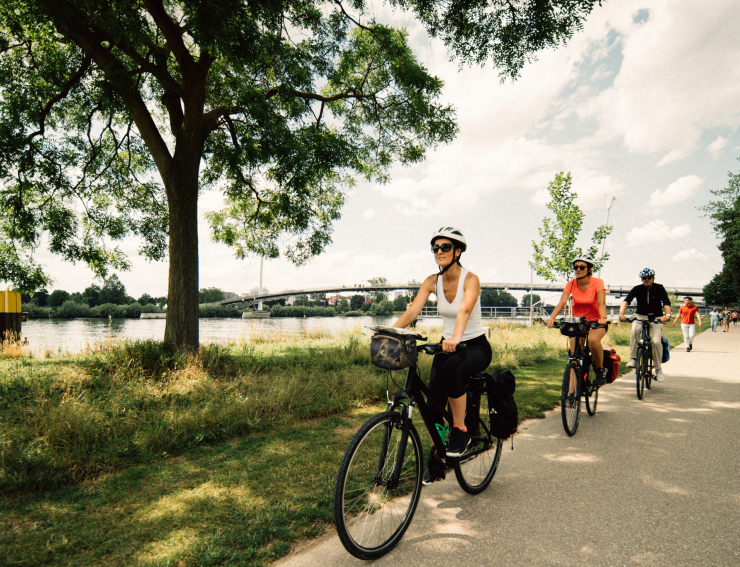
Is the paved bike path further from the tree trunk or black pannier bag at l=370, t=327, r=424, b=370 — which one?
the tree trunk

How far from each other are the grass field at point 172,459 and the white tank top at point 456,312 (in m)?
1.59

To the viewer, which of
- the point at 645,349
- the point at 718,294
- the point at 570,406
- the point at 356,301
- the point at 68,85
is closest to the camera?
the point at 570,406

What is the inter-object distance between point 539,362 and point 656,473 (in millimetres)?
7494

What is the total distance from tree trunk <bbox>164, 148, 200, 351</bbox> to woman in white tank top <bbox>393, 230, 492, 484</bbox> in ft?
19.6

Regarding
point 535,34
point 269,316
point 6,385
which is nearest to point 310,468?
point 6,385

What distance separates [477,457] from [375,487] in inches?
47.7

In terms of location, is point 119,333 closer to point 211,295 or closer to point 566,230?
point 566,230

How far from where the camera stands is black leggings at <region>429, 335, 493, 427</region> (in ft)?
9.94

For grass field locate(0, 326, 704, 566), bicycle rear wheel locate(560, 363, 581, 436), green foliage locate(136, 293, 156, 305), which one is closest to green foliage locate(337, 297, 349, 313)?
green foliage locate(136, 293, 156, 305)

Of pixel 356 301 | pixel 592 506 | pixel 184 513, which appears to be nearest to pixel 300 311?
pixel 356 301

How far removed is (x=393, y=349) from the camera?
2.52 meters

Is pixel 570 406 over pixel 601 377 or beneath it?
beneath

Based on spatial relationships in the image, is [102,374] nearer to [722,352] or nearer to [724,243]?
[722,352]

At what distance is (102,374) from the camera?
6.64 meters
